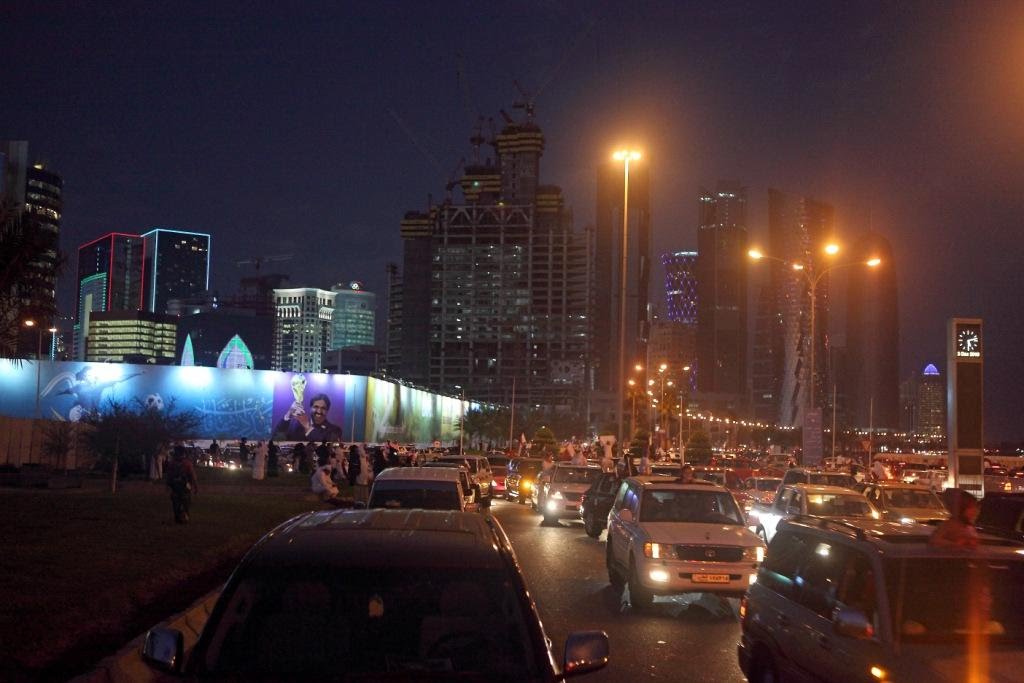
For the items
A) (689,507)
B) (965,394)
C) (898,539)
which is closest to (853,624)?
(898,539)

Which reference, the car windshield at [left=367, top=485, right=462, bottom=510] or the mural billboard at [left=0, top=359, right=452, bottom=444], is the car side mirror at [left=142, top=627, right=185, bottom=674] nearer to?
the car windshield at [left=367, top=485, right=462, bottom=510]

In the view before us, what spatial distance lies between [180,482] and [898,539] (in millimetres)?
16896

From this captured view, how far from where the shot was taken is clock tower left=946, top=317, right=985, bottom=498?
41.5 metres

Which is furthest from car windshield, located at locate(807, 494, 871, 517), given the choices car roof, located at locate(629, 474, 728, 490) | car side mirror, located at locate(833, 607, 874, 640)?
car side mirror, located at locate(833, 607, 874, 640)

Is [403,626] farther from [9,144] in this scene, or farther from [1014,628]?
[9,144]

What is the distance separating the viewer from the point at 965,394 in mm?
42500

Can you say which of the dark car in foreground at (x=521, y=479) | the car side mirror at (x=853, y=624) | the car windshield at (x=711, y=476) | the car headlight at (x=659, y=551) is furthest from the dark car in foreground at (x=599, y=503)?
the car side mirror at (x=853, y=624)

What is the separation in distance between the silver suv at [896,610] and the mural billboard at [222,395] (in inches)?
2967

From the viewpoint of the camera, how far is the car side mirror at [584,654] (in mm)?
4570

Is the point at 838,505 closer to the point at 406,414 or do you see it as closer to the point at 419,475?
the point at 419,475

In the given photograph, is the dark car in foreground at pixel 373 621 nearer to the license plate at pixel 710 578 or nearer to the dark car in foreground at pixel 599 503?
the license plate at pixel 710 578

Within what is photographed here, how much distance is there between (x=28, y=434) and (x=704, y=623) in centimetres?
4314

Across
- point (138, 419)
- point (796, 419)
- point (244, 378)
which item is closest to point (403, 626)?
A: point (138, 419)

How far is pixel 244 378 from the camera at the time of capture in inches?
3248
